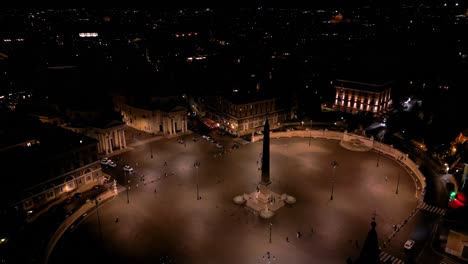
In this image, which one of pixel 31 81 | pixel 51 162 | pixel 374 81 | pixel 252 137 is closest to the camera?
pixel 51 162

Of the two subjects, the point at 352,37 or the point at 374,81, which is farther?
the point at 352,37

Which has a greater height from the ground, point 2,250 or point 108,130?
point 108,130

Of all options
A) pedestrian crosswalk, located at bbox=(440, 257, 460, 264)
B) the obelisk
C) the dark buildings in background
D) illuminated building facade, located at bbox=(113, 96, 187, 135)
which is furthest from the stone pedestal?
illuminated building facade, located at bbox=(113, 96, 187, 135)

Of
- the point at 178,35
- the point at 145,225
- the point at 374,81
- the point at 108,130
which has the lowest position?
the point at 145,225

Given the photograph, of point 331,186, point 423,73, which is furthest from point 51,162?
point 423,73

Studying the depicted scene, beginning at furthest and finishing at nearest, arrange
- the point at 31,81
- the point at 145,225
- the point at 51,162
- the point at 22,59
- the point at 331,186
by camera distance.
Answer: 1. the point at 22,59
2. the point at 31,81
3. the point at 331,186
4. the point at 51,162
5. the point at 145,225

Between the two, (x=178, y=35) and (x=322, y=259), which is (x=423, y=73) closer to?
(x=322, y=259)

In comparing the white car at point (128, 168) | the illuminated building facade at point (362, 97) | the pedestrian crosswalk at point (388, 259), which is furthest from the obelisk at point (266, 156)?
the illuminated building facade at point (362, 97)
